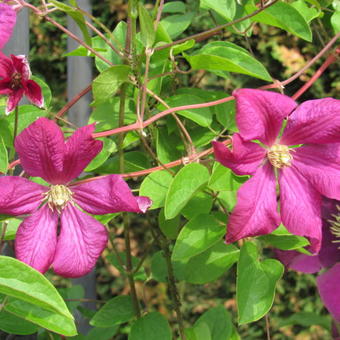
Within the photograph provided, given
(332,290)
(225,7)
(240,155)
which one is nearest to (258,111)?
(240,155)

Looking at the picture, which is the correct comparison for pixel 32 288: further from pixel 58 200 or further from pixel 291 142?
pixel 291 142

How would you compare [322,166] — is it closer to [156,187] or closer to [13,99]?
[156,187]

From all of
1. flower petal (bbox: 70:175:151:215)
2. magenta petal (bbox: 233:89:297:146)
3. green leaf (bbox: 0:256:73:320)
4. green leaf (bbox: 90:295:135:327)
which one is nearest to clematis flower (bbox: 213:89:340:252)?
magenta petal (bbox: 233:89:297:146)

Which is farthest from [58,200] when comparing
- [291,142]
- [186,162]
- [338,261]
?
[338,261]

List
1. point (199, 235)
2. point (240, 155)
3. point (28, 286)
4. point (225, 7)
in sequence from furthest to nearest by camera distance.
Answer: point (225, 7) → point (199, 235) → point (240, 155) → point (28, 286)

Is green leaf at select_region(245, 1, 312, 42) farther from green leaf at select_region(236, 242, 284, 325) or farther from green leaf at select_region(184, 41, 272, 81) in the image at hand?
green leaf at select_region(236, 242, 284, 325)

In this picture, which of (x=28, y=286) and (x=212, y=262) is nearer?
(x=28, y=286)
